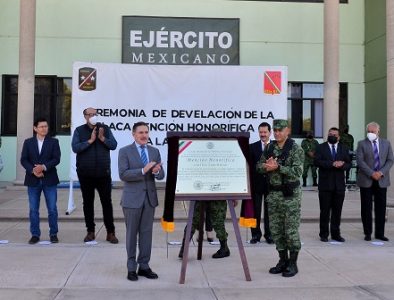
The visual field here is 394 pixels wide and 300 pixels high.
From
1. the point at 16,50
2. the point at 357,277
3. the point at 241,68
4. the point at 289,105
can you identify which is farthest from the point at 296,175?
the point at 16,50

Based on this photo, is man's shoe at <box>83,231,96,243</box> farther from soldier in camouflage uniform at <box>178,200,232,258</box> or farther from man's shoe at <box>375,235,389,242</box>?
man's shoe at <box>375,235,389,242</box>

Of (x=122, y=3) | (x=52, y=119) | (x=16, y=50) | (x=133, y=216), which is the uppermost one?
(x=122, y=3)

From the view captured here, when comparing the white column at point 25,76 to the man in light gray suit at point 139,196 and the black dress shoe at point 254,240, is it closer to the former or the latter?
the black dress shoe at point 254,240

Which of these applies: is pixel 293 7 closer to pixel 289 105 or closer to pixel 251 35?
pixel 251 35

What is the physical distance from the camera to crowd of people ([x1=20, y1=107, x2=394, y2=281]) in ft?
21.2

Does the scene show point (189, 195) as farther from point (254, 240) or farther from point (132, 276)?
point (254, 240)

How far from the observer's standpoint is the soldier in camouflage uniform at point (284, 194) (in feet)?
21.7

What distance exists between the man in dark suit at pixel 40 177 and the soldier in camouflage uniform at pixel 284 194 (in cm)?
363

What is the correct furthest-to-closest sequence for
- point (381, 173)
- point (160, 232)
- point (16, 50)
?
point (16, 50) → point (160, 232) → point (381, 173)

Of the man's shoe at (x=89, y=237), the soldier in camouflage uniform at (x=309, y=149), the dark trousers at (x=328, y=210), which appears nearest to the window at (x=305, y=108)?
the soldier in camouflage uniform at (x=309, y=149)

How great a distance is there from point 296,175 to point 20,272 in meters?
3.77

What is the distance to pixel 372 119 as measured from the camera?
17.8 m

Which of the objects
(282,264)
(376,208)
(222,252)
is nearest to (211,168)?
(282,264)

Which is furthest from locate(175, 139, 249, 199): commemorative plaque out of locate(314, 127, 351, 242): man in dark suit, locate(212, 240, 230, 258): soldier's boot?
locate(314, 127, 351, 242): man in dark suit
